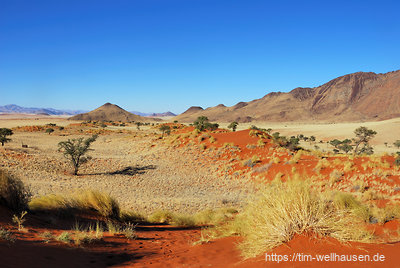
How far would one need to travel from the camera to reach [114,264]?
4879 mm

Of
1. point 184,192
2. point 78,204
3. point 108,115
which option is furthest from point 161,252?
point 108,115

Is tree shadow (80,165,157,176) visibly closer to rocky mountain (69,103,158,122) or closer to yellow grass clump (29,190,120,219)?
yellow grass clump (29,190,120,219)

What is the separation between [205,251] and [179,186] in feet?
39.0

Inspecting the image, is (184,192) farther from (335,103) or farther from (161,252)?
(335,103)

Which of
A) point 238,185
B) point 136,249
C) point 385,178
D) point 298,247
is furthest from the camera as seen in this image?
point 238,185

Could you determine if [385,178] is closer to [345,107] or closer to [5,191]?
[5,191]

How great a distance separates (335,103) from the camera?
6363 inches

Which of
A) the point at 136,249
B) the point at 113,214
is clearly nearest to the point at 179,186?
the point at 113,214

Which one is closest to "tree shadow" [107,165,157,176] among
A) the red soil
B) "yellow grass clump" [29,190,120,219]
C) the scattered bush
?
"yellow grass clump" [29,190,120,219]

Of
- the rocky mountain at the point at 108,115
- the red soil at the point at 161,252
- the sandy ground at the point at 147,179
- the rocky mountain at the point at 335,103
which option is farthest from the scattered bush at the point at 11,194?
the rocky mountain at the point at 335,103

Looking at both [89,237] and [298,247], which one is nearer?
[298,247]

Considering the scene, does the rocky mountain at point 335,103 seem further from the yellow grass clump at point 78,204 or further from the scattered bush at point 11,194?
the scattered bush at point 11,194

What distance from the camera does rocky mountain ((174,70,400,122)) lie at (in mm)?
140750

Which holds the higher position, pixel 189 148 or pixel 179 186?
pixel 189 148
